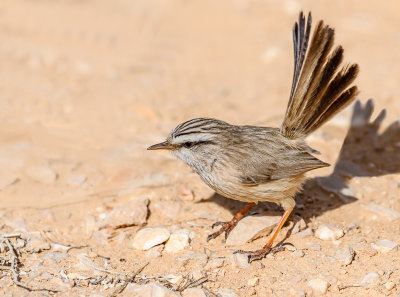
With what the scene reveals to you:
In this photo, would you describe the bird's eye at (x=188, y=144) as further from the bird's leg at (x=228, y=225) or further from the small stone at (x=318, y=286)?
the small stone at (x=318, y=286)

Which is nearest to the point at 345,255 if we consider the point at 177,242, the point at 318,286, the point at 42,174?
the point at 318,286

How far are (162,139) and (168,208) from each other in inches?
60.2

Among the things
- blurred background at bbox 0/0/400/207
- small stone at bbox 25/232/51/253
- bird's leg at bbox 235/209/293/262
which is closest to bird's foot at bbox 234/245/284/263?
bird's leg at bbox 235/209/293/262

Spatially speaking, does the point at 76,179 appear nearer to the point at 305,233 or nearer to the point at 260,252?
the point at 260,252

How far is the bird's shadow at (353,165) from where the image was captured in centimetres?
642

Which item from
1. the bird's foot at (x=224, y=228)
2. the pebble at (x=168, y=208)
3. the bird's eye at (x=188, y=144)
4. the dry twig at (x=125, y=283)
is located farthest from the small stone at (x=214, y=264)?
the bird's eye at (x=188, y=144)

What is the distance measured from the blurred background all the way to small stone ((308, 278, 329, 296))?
2592 millimetres

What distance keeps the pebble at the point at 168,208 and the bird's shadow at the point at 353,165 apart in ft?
1.53

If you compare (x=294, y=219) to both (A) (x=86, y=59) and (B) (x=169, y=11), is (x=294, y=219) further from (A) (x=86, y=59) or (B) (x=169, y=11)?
(B) (x=169, y=11)

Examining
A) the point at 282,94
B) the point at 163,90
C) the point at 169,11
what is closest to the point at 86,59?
the point at 163,90

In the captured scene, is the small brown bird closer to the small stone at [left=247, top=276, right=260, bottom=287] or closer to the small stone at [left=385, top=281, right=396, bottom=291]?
the small stone at [left=247, top=276, right=260, bottom=287]

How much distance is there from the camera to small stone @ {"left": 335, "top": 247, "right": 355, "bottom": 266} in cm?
517

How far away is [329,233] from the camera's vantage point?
18.5 ft

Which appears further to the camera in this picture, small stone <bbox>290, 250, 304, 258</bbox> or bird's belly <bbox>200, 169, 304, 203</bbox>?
bird's belly <bbox>200, 169, 304, 203</bbox>
